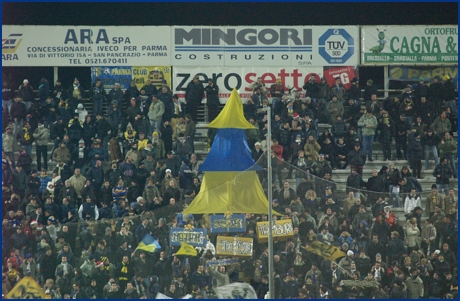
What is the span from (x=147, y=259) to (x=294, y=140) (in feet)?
26.5

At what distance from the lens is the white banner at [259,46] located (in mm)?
26062

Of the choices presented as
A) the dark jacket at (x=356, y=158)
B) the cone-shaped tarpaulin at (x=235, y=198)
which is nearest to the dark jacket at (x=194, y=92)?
the dark jacket at (x=356, y=158)

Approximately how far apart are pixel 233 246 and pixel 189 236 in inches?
27.0

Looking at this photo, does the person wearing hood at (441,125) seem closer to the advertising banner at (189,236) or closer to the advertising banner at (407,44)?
the advertising banner at (407,44)

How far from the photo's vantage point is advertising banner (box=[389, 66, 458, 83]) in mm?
26562

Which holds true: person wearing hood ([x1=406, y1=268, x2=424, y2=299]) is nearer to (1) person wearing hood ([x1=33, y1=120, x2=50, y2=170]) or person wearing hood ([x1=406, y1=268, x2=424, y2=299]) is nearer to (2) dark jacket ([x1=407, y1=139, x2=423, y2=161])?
(2) dark jacket ([x1=407, y1=139, x2=423, y2=161])

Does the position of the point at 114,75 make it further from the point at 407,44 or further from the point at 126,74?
the point at 407,44

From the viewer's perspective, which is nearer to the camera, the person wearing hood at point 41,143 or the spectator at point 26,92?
the person wearing hood at point 41,143

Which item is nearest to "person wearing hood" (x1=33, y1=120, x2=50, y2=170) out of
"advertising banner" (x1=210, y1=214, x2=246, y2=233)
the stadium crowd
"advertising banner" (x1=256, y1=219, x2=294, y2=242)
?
the stadium crowd

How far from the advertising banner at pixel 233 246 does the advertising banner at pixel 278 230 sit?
0.66 ft

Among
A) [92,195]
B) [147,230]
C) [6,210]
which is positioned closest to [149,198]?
[92,195]

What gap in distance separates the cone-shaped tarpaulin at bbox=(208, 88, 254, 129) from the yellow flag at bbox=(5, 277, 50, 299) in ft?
21.9

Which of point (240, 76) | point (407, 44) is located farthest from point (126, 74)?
point (407, 44)

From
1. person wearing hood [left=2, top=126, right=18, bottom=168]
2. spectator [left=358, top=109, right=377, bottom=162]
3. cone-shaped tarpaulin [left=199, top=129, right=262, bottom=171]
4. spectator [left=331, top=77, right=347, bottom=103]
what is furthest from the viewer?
spectator [left=331, top=77, right=347, bottom=103]
